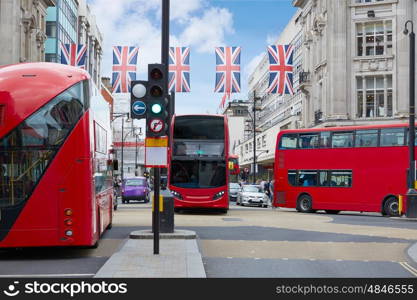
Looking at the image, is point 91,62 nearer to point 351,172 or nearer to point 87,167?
point 351,172

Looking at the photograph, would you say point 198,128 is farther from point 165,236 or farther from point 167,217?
point 165,236

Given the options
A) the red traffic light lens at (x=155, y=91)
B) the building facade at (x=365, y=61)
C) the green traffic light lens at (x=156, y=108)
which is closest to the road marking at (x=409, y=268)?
the green traffic light lens at (x=156, y=108)

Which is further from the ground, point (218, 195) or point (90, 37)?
point (90, 37)

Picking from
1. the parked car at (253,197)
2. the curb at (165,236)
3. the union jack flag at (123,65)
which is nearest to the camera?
the curb at (165,236)

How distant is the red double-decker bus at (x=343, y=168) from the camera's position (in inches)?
1180

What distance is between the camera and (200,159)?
2797cm

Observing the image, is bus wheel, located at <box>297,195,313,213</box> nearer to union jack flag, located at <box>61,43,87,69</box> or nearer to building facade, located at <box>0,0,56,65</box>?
union jack flag, located at <box>61,43,87,69</box>

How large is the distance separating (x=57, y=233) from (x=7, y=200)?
1.02m

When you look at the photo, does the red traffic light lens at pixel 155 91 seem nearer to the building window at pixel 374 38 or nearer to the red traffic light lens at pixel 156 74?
the red traffic light lens at pixel 156 74

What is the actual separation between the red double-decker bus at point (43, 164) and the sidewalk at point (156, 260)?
3.55ft

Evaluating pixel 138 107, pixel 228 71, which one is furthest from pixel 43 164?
pixel 228 71

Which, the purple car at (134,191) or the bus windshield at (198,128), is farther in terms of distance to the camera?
the purple car at (134,191)

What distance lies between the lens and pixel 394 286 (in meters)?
9.08

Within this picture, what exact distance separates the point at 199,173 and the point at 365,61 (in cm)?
2355
